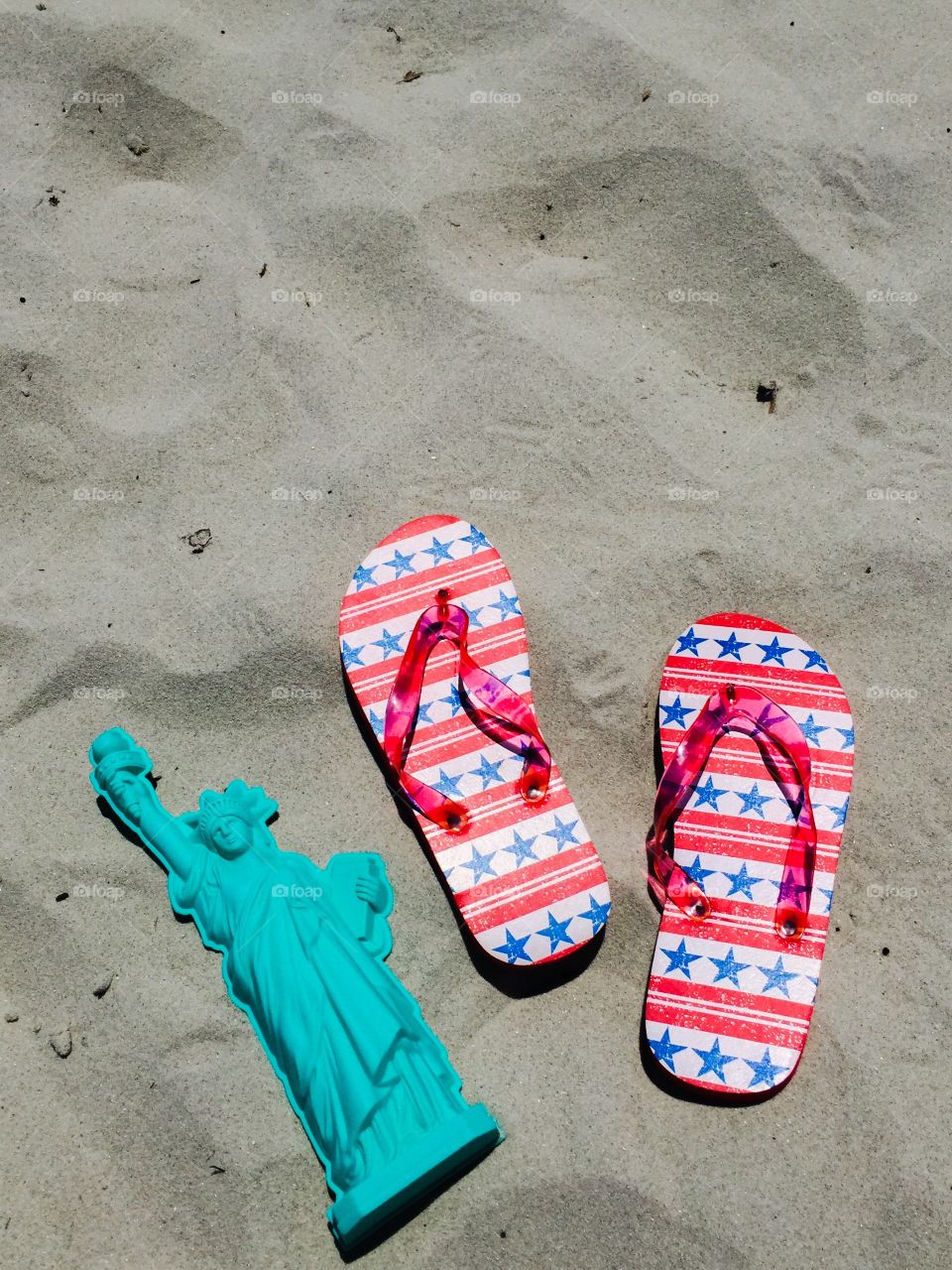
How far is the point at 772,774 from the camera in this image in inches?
114

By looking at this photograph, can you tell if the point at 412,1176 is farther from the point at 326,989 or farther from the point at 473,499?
the point at 473,499

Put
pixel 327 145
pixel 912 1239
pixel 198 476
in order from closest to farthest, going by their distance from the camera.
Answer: pixel 912 1239, pixel 198 476, pixel 327 145

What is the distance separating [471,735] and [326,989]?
81cm

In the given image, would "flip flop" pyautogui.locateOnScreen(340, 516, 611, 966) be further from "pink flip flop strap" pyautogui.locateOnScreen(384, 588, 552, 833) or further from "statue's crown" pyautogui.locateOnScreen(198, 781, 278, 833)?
"statue's crown" pyautogui.locateOnScreen(198, 781, 278, 833)

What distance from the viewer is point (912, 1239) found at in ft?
8.31

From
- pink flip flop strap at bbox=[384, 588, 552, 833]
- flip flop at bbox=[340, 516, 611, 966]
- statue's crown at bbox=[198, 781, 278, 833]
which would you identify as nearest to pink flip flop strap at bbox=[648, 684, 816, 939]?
flip flop at bbox=[340, 516, 611, 966]

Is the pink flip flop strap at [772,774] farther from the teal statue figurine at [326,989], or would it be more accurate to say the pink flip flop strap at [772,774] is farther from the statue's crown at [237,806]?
the statue's crown at [237,806]

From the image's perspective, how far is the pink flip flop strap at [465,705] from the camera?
2.85m

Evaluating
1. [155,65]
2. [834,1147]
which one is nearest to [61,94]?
[155,65]

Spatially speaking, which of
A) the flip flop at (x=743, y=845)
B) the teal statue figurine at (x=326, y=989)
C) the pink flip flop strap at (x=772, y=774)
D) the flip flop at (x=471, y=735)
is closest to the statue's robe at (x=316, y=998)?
the teal statue figurine at (x=326, y=989)

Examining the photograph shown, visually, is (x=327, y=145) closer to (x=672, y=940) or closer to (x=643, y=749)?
(x=643, y=749)

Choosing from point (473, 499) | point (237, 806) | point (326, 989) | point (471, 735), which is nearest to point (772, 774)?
point (471, 735)

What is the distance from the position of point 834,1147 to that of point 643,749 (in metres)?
1.11

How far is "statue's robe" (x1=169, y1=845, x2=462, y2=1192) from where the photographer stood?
2424 millimetres
